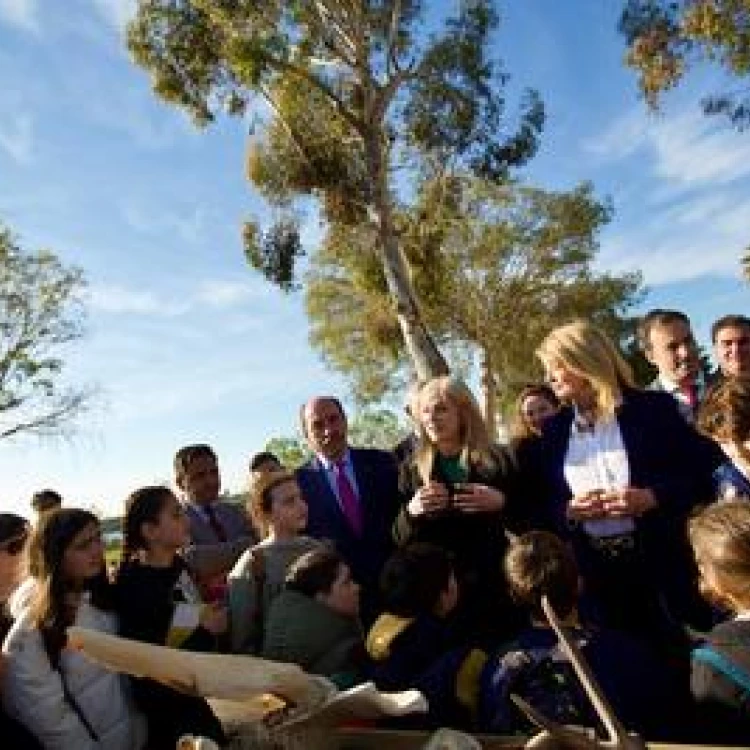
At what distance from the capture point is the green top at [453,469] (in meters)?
4.62

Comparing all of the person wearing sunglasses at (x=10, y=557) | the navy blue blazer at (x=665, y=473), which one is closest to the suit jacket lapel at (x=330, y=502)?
the navy blue blazer at (x=665, y=473)

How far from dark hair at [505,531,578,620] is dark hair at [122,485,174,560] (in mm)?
1741

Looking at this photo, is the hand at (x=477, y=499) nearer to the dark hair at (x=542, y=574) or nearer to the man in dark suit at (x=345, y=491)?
the dark hair at (x=542, y=574)

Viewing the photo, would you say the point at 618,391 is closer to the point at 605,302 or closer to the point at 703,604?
the point at 703,604

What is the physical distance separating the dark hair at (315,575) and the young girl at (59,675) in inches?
29.9

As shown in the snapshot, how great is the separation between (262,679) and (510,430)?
425 centimetres

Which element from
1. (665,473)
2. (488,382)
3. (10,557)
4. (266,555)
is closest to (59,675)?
(10,557)

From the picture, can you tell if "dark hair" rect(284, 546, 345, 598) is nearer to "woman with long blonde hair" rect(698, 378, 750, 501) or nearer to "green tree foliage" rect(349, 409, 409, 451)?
"woman with long blonde hair" rect(698, 378, 750, 501)

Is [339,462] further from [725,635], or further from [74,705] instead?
[725,635]

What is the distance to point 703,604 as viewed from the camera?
4.28 meters

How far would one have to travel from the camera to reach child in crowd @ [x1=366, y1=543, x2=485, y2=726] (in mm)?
3475

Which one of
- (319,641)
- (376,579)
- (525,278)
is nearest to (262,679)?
(319,641)

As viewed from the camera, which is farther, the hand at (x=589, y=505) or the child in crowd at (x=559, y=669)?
the hand at (x=589, y=505)

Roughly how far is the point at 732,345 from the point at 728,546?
8.51 ft
